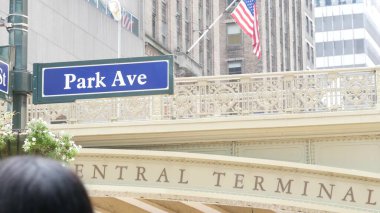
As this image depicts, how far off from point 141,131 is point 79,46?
1491 centimetres

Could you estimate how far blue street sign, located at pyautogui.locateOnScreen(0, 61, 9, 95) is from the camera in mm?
9594

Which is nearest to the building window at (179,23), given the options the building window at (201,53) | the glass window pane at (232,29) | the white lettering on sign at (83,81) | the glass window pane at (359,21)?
the building window at (201,53)

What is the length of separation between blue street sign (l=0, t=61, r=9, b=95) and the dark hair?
818 cm

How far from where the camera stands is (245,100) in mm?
17453

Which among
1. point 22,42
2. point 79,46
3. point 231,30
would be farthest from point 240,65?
point 22,42

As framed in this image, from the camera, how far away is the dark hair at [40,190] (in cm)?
153

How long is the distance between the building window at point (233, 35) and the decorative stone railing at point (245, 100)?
5635 centimetres

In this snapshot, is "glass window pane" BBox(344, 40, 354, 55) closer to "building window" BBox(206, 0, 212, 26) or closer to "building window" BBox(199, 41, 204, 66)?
"building window" BBox(206, 0, 212, 26)

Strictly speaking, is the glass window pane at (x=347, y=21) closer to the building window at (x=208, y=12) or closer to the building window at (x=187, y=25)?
the building window at (x=208, y=12)

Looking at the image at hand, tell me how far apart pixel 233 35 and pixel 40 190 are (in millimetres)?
73182

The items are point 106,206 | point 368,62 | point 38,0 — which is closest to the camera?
point 106,206

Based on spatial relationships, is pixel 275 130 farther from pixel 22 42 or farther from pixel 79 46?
pixel 79 46

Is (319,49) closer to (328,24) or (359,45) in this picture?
(328,24)

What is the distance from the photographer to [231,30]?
74.4 m
